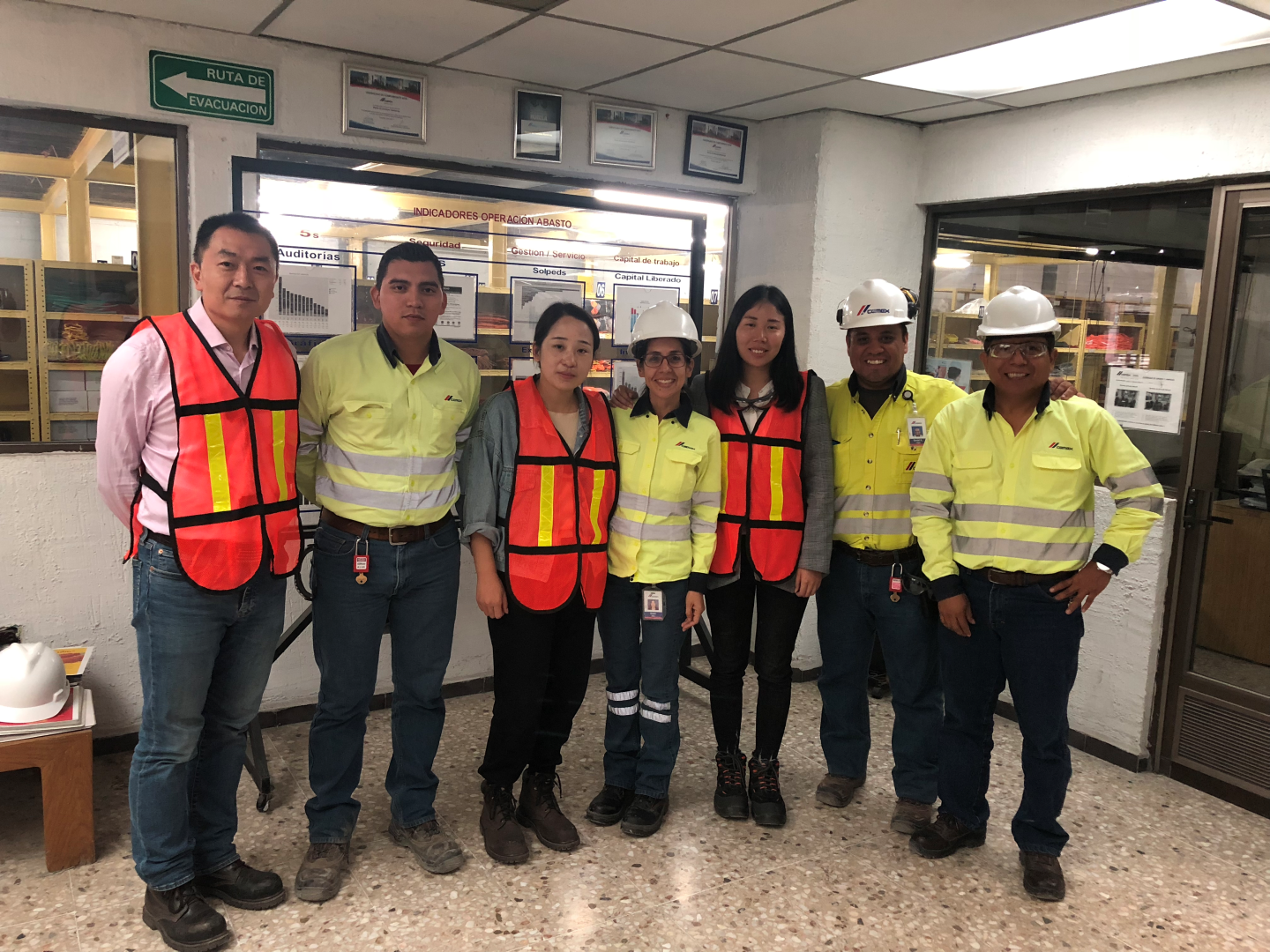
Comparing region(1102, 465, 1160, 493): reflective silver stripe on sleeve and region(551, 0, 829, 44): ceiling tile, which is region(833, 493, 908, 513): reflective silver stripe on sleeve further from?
region(551, 0, 829, 44): ceiling tile

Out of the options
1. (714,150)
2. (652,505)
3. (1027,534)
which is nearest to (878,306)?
(1027,534)

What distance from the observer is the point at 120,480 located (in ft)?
7.14

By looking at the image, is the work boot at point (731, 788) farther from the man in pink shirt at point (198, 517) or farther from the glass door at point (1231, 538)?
the glass door at point (1231, 538)

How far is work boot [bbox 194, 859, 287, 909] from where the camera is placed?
7.97ft

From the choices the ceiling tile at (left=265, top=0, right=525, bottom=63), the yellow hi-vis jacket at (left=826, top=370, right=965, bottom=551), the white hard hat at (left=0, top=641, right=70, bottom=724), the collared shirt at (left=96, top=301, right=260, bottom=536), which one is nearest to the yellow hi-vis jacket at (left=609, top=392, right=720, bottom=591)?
the yellow hi-vis jacket at (left=826, top=370, right=965, bottom=551)

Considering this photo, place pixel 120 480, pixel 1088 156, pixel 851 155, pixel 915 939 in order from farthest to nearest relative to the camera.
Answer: pixel 851 155 → pixel 1088 156 → pixel 915 939 → pixel 120 480

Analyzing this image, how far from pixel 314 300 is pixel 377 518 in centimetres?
132

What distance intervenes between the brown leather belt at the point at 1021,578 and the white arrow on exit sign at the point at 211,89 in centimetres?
273

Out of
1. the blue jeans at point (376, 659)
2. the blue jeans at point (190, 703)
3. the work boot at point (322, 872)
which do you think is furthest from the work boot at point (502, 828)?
the blue jeans at point (190, 703)

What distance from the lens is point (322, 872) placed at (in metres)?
2.51

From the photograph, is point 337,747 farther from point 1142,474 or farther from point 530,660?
point 1142,474

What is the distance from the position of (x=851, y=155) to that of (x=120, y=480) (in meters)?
3.02

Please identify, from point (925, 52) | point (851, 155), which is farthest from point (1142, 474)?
point (851, 155)

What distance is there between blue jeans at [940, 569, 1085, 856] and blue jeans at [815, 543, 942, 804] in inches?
4.7
